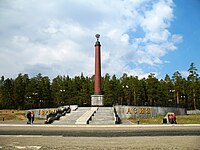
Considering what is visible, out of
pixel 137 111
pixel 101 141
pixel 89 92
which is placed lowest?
pixel 101 141

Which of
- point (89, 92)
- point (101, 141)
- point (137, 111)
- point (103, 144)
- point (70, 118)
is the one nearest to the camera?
point (103, 144)

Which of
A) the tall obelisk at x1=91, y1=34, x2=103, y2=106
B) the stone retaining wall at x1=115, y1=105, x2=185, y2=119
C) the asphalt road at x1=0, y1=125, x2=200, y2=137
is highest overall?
the tall obelisk at x1=91, y1=34, x2=103, y2=106

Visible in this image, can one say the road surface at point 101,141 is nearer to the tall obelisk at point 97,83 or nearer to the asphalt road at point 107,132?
the asphalt road at point 107,132

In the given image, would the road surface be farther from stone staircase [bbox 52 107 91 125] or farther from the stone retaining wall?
the stone retaining wall

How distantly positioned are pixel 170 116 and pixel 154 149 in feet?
72.3

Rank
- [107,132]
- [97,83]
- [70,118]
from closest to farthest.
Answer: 1. [107,132]
2. [70,118]
3. [97,83]

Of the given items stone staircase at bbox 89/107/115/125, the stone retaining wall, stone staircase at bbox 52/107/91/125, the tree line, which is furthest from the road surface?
the tree line

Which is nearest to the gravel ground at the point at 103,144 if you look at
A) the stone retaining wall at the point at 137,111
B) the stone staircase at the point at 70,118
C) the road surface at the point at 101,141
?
the road surface at the point at 101,141

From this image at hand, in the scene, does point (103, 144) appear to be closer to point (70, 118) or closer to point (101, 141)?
point (101, 141)

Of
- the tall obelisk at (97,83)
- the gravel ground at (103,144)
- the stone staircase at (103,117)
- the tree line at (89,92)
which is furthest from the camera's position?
the tree line at (89,92)

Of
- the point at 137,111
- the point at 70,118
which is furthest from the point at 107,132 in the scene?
the point at 137,111

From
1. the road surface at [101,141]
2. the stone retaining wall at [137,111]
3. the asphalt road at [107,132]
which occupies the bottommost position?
the asphalt road at [107,132]

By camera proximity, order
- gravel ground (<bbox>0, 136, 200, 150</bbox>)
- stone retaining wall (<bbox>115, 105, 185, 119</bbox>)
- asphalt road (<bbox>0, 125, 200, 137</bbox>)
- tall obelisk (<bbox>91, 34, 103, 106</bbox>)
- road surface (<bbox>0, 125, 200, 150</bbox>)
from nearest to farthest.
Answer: gravel ground (<bbox>0, 136, 200, 150</bbox>) < road surface (<bbox>0, 125, 200, 150</bbox>) < asphalt road (<bbox>0, 125, 200, 137</bbox>) < stone retaining wall (<bbox>115, 105, 185, 119</bbox>) < tall obelisk (<bbox>91, 34, 103, 106</bbox>)

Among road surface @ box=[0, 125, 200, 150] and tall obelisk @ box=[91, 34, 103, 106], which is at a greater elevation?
tall obelisk @ box=[91, 34, 103, 106]
